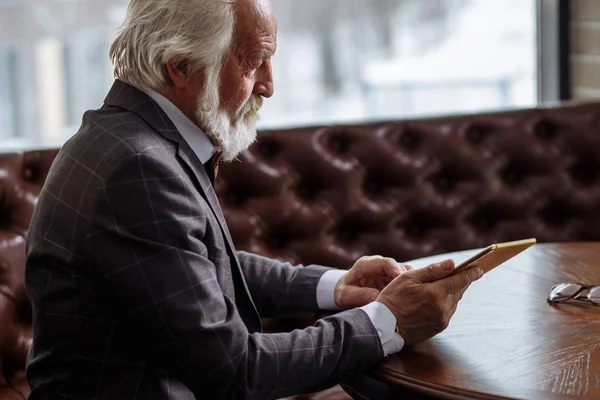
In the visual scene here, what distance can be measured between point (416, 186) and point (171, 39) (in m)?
1.42

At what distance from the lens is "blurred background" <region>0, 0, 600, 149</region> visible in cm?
334

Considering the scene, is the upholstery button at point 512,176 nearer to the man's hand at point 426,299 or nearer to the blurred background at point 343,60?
the blurred background at point 343,60

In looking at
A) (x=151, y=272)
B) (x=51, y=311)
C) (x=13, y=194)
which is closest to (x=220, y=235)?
(x=151, y=272)

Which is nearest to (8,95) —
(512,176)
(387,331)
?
(512,176)

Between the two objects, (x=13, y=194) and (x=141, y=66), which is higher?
(x=141, y=66)

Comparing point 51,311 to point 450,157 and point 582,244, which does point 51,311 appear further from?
point 450,157

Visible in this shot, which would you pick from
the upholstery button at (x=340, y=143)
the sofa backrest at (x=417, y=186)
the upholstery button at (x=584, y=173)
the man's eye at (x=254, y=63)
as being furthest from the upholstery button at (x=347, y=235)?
the man's eye at (x=254, y=63)

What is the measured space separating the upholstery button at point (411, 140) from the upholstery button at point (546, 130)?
1.31 ft

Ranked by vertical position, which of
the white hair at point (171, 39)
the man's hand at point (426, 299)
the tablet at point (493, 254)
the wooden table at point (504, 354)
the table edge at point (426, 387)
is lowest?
the table edge at point (426, 387)

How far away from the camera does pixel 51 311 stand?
165 cm

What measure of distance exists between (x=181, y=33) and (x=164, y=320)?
0.52 meters

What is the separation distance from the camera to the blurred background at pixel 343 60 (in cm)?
334

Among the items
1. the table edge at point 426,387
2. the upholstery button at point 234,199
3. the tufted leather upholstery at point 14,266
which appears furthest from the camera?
the upholstery button at point 234,199

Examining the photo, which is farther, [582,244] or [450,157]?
[450,157]
